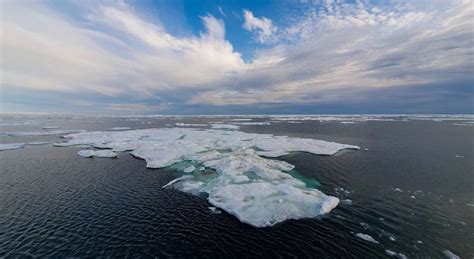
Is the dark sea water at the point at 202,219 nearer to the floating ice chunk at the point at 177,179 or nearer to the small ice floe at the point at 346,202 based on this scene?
the small ice floe at the point at 346,202

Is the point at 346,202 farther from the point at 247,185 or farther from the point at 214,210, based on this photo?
the point at 214,210

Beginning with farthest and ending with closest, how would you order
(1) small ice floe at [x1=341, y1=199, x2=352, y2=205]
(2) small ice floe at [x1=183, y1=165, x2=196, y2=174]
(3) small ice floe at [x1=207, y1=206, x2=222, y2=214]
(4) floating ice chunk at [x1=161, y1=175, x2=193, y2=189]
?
(2) small ice floe at [x1=183, y1=165, x2=196, y2=174] → (4) floating ice chunk at [x1=161, y1=175, x2=193, y2=189] → (1) small ice floe at [x1=341, y1=199, x2=352, y2=205] → (3) small ice floe at [x1=207, y1=206, x2=222, y2=214]

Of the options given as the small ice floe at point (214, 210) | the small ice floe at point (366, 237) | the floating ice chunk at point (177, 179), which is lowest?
the small ice floe at point (366, 237)

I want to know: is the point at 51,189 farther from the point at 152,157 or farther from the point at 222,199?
the point at 222,199

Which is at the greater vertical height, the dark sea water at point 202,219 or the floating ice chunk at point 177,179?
the floating ice chunk at point 177,179

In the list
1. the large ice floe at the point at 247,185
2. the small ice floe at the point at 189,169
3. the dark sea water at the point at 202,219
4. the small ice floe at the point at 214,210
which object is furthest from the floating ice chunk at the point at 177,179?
the small ice floe at the point at 214,210

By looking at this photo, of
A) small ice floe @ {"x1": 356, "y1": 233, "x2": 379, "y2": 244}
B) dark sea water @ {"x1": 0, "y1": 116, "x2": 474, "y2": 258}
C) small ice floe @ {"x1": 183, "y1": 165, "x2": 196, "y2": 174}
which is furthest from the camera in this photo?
small ice floe @ {"x1": 183, "y1": 165, "x2": 196, "y2": 174}

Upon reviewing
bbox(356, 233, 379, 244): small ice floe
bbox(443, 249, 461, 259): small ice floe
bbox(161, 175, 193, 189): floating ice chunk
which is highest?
bbox(161, 175, 193, 189): floating ice chunk

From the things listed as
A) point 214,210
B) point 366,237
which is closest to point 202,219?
point 214,210

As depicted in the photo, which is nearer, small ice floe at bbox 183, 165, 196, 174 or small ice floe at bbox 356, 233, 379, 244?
small ice floe at bbox 356, 233, 379, 244

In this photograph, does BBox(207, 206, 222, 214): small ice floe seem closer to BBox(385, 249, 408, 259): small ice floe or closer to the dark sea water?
the dark sea water

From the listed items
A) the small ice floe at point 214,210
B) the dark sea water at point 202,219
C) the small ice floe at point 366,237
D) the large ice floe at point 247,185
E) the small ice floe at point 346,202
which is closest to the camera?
the dark sea water at point 202,219

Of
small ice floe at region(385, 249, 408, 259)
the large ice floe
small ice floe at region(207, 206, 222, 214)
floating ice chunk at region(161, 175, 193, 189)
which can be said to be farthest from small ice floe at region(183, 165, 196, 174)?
small ice floe at region(385, 249, 408, 259)
